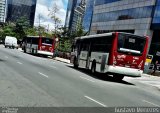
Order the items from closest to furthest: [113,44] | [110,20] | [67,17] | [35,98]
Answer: [35,98], [113,44], [110,20], [67,17]

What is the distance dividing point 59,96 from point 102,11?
215ft

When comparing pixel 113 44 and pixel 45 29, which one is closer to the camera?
pixel 113 44

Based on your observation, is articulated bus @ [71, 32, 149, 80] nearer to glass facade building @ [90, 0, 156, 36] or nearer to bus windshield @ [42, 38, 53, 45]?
bus windshield @ [42, 38, 53, 45]

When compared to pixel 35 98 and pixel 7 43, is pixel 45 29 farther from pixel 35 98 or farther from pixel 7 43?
pixel 35 98

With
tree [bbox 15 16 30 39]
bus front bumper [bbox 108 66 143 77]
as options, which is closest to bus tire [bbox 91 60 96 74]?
bus front bumper [bbox 108 66 143 77]

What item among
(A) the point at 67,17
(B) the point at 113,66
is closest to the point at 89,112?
(B) the point at 113,66

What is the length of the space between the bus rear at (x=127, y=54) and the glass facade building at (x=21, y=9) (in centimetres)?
16463

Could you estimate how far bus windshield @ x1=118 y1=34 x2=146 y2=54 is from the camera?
21.9m

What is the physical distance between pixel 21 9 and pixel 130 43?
173m

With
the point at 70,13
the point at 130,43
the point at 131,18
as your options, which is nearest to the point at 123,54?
the point at 130,43

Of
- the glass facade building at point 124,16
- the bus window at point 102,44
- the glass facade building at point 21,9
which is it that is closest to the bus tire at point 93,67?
the bus window at point 102,44

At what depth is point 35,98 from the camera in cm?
1098

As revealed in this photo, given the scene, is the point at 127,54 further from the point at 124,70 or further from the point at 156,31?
the point at 156,31

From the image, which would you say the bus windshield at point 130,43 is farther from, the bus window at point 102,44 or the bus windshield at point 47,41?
→ the bus windshield at point 47,41
